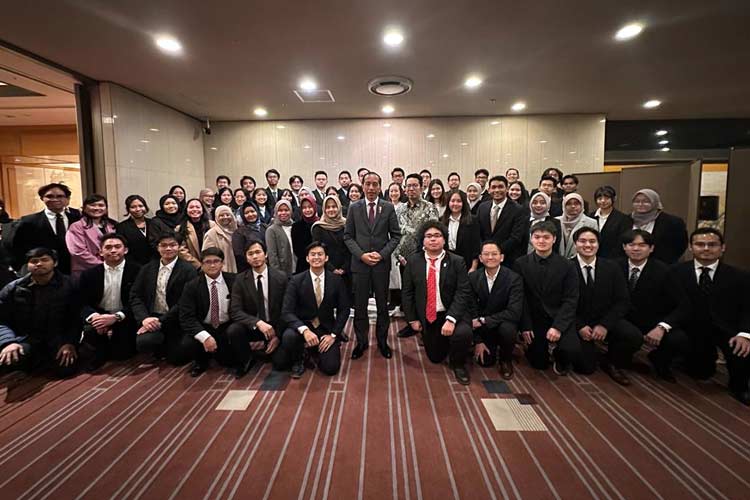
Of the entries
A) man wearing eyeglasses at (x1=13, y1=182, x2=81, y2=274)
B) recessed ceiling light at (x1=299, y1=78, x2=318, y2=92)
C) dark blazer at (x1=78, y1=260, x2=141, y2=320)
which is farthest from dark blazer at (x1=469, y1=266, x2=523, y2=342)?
recessed ceiling light at (x1=299, y1=78, x2=318, y2=92)

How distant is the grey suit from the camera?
3.29 m

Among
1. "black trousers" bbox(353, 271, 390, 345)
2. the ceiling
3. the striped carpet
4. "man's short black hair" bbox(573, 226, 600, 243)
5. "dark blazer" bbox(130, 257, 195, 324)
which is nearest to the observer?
the striped carpet

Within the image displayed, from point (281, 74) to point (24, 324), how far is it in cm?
425

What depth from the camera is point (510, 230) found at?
3.76 metres

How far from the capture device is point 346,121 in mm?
7934

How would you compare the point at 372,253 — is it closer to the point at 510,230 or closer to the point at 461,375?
the point at 461,375

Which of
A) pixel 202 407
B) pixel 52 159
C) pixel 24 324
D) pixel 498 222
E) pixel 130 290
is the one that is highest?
pixel 52 159

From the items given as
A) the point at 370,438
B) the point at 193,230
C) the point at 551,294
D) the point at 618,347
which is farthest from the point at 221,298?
the point at 618,347

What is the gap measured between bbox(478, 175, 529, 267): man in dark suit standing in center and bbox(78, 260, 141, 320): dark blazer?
351cm

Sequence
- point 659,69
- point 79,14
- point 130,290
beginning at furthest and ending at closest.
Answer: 1. point 659,69
2. point 79,14
3. point 130,290

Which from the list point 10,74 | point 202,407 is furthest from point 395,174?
point 10,74

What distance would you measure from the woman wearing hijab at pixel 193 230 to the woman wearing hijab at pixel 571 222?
3903 mm

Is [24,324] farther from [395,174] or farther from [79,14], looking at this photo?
[395,174]

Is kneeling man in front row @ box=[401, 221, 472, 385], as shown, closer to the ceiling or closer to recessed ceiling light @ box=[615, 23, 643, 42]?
the ceiling
